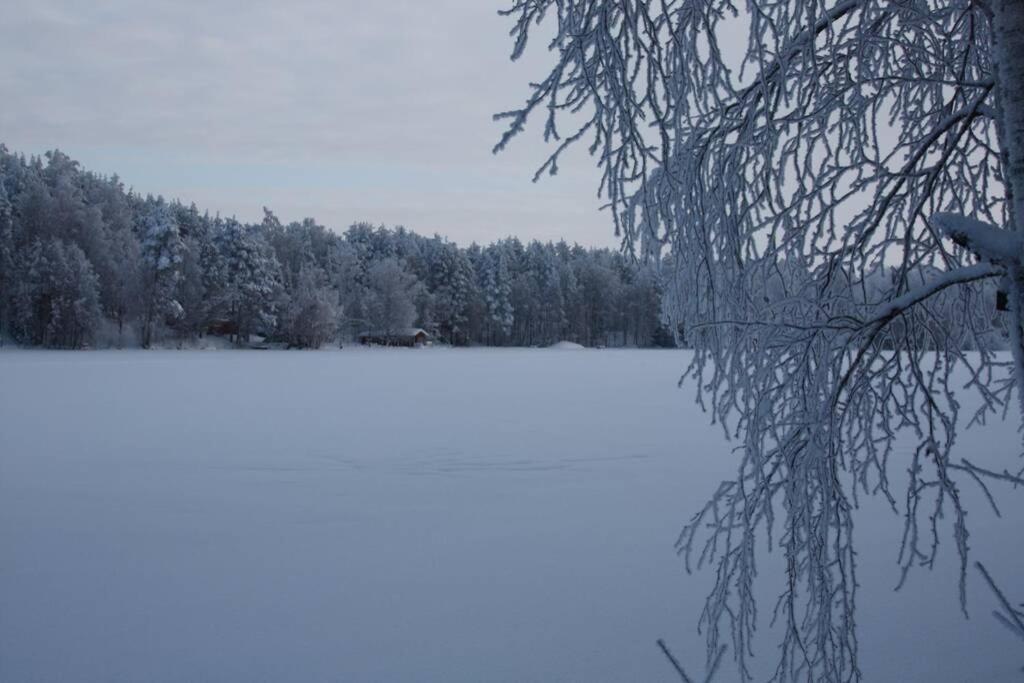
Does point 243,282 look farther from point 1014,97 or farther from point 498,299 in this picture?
point 1014,97

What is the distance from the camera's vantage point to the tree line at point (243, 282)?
40031 mm

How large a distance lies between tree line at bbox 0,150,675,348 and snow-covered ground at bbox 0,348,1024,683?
75.8 ft

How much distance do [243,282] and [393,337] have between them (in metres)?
11.7

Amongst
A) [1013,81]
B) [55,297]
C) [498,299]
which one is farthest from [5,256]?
[1013,81]

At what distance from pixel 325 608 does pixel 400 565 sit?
661 millimetres

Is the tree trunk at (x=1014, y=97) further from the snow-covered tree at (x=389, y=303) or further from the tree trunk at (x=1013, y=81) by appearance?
the snow-covered tree at (x=389, y=303)

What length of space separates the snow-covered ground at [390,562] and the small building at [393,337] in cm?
4683

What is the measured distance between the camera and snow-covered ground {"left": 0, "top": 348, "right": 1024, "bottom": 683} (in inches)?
123

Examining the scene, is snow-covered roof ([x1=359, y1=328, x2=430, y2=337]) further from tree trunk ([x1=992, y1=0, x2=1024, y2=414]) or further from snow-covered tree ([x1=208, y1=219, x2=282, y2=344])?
tree trunk ([x1=992, y1=0, x2=1024, y2=414])

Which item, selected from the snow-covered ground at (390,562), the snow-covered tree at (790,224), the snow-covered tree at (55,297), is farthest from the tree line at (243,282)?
the snow-covered tree at (790,224)

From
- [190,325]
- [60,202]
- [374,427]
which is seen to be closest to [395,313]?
[190,325]

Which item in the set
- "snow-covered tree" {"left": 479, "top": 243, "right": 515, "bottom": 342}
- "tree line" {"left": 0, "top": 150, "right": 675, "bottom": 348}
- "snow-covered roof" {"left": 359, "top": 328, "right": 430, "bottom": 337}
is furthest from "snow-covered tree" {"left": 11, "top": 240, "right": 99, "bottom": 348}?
"snow-covered tree" {"left": 479, "top": 243, "right": 515, "bottom": 342}

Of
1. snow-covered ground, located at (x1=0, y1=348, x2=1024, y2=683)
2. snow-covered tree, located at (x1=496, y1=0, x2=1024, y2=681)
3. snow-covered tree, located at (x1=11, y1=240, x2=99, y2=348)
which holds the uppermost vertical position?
snow-covered tree, located at (x1=11, y1=240, x2=99, y2=348)

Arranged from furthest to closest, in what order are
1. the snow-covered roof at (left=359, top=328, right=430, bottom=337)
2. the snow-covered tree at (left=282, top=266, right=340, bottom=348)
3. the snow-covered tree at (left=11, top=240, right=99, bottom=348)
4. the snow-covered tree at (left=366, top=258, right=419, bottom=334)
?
the snow-covered roof at (left=359, top=328, right=430, bottom=337)
the snow-covered tree at (left=366, top=258, right=419, bottom=334)
the snow-covered tree at (left=282, top=266, right=340, bottom=348)
the snow-covered tree at (left=11, top=240, right=99, bottom=348)
